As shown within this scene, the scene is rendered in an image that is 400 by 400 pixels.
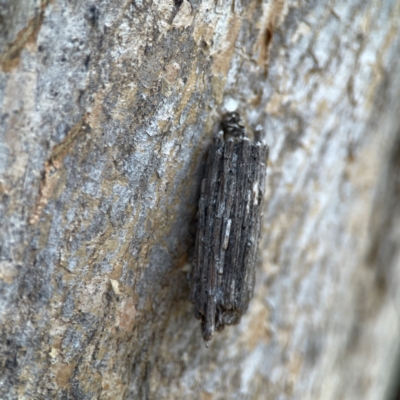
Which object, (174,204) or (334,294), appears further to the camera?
(334,294)

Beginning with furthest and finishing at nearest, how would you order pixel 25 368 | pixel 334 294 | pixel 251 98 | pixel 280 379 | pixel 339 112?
pixel 334 294 < pixel 280 379 < pixel 339 112 < pixel 251 98 < pixel 25 368

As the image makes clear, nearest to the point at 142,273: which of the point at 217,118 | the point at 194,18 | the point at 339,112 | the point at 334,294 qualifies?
the point at 217,118

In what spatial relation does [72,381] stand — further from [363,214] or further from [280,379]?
[363,214]
